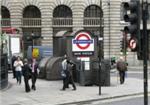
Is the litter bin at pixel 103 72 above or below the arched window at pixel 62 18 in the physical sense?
below

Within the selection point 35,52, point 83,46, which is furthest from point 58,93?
point 35,52

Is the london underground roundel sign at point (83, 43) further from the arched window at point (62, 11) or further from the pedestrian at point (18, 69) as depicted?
the arched window at point (62, 11)

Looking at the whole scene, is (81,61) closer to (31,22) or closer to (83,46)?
(83,46)

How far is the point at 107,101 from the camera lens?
74.8ft

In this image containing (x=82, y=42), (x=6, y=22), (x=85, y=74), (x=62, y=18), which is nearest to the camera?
(x=82, y=42)

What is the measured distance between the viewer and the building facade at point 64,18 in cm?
6078

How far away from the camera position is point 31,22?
6081 centimetres

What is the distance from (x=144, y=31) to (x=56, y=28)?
46496 millimetres

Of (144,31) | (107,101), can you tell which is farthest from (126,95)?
(144,31)

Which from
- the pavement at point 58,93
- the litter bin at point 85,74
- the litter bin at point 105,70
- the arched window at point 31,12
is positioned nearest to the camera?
the pavement at point 58,93

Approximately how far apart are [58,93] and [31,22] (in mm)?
36146

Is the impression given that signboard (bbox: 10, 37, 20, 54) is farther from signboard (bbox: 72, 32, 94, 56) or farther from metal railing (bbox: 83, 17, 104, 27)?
signboard (bbox: 72, 32, 94, 56)

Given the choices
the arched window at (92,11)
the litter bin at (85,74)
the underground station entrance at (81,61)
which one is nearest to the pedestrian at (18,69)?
the underground station entrance at (81,61)

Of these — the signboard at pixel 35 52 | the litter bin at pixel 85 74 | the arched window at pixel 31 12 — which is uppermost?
the arched window at pixel 31 12
